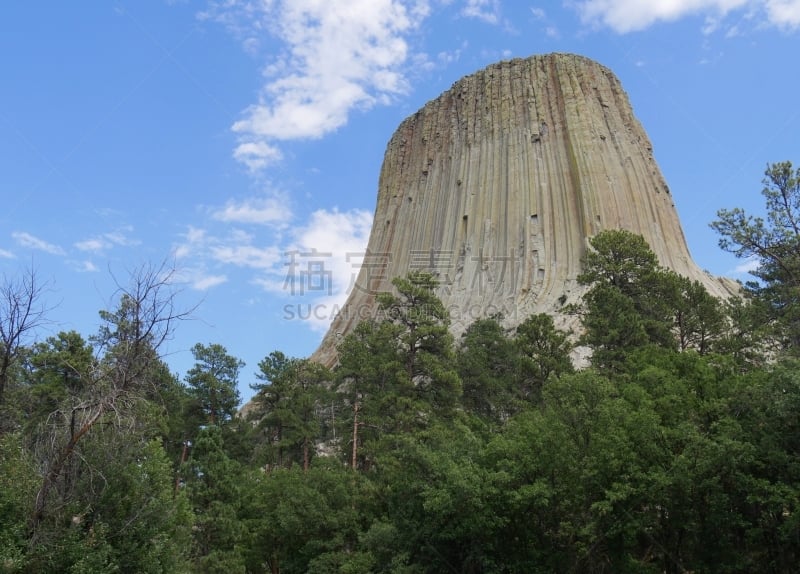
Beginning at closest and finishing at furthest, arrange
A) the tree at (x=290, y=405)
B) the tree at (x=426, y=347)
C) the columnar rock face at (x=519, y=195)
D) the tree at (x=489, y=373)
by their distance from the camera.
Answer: the tree at (x=426, y=347)
the tree at (x=489, y=373)
the tree at (x=290, y=405)
the columnar rock face at (x=519, y=195)

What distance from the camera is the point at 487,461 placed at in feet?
48.1

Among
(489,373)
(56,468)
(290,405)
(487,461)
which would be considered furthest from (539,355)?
(56,468)

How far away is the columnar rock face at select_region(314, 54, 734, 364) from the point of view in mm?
42375

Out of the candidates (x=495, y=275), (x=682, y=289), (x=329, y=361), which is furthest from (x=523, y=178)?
(x=682, y=289)

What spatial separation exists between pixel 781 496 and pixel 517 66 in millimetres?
45955

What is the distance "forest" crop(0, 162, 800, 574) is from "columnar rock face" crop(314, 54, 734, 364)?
15605 millimetres

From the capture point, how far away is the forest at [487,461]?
1077cm

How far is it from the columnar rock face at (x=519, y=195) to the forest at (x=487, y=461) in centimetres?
1561

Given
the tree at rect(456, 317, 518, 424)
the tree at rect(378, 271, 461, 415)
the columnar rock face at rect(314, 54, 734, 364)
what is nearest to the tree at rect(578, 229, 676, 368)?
the tree at rect(456, 317, 518, 424)

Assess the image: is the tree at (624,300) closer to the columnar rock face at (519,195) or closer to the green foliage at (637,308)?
the green foliage at (637,308)

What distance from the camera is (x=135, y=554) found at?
1191 centimetres

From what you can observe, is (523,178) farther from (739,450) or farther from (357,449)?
(739,450)

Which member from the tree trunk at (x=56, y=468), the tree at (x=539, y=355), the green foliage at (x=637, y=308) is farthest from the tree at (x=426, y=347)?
the tree trunk at (x=56, y=468)

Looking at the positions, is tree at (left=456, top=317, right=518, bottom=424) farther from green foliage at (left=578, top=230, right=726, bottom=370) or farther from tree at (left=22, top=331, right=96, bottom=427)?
tree at (left=22, top=331, right=96, bottom=427)
